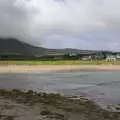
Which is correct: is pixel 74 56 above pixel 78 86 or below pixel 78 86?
above

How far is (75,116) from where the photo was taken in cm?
1322

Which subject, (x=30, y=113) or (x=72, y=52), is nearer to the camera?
(x=30, y=113)

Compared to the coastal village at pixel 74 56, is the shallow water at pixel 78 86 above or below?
below

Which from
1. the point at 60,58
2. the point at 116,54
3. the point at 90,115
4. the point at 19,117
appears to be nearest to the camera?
the point at 19,117

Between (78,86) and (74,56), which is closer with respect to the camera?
(78,86)

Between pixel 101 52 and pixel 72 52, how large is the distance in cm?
1845

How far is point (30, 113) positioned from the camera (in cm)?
1309

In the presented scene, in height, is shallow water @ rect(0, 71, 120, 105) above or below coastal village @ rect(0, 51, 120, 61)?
below

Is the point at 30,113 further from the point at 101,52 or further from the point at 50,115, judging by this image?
the point at 101,52

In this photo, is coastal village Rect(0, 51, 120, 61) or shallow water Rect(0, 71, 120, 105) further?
coastal village Rect(0, 51, 120, 61)

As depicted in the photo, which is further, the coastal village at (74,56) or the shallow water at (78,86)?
the coastal village at (74,56)

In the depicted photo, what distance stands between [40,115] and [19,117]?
1.03 m

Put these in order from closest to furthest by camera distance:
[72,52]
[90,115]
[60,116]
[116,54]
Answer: [60,116] < [90,115] < [72,52] < [116,54]

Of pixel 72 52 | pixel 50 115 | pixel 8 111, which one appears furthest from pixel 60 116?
pixel 72 52
